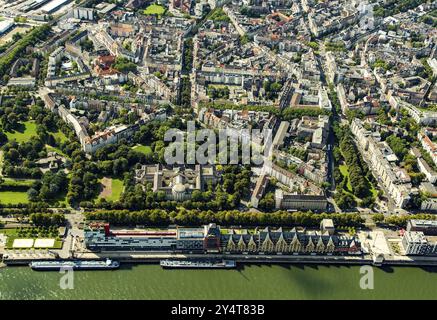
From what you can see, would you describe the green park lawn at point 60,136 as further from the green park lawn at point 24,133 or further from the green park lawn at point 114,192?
the green park lawn at point 114,192

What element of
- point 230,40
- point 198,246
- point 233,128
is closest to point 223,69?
point 230,40

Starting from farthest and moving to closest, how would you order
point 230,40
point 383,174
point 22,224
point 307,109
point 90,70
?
point 230,40 → point 90,70 → point 307,109 → point 383,174 → point 22,224

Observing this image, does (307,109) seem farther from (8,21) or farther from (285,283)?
(8,21)

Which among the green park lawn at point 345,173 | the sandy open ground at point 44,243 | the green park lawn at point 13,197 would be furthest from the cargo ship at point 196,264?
the green park lawn at point 345,173

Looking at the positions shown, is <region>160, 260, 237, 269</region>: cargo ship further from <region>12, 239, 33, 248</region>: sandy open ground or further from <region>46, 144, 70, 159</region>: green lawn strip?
<region>46, 144, 70, 159</region>: green lawn strip

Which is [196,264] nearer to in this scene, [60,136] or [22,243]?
[22,243]

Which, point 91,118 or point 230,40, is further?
point 230,40
